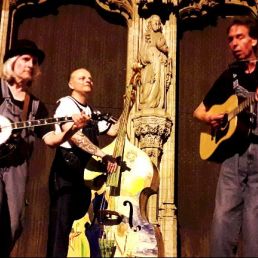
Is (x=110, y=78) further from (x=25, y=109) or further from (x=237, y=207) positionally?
(x=237, y=207)

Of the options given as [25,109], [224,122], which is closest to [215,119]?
[224,122]

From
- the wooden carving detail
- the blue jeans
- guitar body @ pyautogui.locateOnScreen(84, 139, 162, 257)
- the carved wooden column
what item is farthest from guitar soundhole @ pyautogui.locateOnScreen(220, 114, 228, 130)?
the wooden carving detail

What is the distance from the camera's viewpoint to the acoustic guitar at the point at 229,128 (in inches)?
163

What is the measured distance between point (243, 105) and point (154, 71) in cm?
265

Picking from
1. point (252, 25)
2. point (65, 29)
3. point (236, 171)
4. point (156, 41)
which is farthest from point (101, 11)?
point (236, 171)

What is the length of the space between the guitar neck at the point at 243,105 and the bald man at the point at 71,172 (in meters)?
1.27

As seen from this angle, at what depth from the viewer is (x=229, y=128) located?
4.19 m

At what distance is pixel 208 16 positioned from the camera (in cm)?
752

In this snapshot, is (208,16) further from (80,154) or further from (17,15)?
(80,154)

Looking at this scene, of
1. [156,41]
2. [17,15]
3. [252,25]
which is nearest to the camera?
[252,25]

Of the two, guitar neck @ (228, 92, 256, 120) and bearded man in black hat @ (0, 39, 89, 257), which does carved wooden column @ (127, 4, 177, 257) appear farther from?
guitar neck @ (228, 92, 256, 120)

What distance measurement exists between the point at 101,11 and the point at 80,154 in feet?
10.4

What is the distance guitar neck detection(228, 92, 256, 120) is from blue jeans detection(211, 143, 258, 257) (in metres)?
0.27

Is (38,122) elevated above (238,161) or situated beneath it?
elevated above
